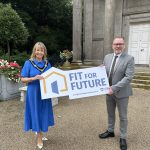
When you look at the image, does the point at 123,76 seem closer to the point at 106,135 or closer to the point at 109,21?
the point at 106,135

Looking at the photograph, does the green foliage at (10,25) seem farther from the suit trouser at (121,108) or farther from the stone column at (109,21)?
the suit trouser at (121,108)

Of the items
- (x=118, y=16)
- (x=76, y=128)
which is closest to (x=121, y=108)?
(x=76, y=128)

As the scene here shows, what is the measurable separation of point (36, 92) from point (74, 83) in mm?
632

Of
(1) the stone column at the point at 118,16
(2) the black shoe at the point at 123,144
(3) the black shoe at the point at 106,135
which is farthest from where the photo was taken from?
(1) the stone column at the point at 118,16

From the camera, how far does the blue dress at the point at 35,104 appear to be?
3.50m

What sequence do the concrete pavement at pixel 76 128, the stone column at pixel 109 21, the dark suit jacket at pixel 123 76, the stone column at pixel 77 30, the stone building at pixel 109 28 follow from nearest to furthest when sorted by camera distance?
the dark suit jacket at pixel 123 76, the concrete pavement at pixel 76 128, the stone column at pixel 109 21, the stone building at pixel 109 28, the stone column at pixel 77 30

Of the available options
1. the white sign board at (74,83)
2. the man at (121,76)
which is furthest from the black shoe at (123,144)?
the white sign board at (74,83)

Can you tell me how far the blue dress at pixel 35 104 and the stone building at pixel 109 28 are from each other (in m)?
7.82

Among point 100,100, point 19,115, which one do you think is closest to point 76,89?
point 19,115

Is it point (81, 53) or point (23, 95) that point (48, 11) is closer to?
point (81, 53)

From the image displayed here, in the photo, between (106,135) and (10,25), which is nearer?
(106,135)

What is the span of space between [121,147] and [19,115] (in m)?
2.82

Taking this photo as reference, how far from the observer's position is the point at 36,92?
354 centimetres

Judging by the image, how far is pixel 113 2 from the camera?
10844 millimetres
